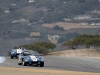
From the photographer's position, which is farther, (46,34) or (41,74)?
(46,34)

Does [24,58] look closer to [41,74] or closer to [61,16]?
[41,74]

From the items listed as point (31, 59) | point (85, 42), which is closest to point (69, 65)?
point (31, 59)

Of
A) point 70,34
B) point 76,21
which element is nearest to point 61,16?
point 76,21

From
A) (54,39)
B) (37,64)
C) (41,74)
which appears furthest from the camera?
(54,39)

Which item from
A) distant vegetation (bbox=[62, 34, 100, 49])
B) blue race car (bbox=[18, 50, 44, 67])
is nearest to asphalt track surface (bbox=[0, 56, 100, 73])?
blue race car (bbox=[18, 50, 44, 67])

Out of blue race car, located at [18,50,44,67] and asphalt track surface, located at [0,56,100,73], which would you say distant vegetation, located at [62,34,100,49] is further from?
blue race car, located at [18,50,44,67]

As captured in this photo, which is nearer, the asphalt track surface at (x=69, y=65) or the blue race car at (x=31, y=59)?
the asphalt track surface at (x=69, y=65)

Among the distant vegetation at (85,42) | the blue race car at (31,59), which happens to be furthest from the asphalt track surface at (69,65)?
the distant vegetation at (85,42)

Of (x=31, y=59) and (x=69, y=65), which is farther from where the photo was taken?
(x=69, y=65)

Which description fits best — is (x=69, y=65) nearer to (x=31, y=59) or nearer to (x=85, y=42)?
(x=31, y=59)

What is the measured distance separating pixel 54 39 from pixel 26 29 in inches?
970

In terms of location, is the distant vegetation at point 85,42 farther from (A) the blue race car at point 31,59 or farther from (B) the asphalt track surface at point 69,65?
(A) the blue race car at point 31,59

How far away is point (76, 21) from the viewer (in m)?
190

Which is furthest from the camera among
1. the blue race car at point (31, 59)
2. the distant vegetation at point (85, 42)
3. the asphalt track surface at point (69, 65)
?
the distant vegetation at point (85, 42)
